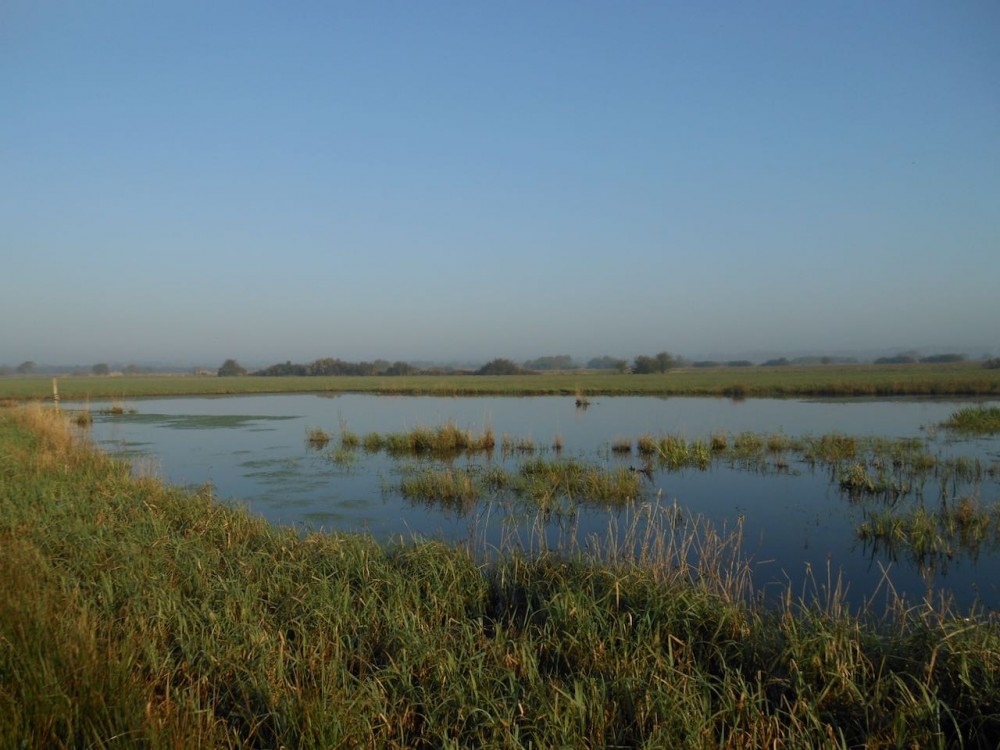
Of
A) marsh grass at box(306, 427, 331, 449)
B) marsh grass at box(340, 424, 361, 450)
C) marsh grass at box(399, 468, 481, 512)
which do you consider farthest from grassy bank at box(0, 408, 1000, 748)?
marsh grass at box(306, 427, 331, 449)

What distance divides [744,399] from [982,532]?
29380mm

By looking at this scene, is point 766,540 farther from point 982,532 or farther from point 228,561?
point 228,561

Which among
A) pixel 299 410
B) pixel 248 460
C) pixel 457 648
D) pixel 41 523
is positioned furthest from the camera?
pixel 299 410

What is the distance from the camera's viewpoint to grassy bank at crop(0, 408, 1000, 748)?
3488 millimetres

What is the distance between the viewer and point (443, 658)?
4316 mm

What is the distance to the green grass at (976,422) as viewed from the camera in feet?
65.5

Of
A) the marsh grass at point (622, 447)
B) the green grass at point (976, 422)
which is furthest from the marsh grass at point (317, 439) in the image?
the green grass at point (976, 422)

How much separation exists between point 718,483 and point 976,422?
1238 cm

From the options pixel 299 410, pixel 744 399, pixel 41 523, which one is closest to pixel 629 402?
pixel 744 399

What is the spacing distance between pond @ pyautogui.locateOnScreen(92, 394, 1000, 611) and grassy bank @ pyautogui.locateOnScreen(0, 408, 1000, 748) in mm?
2014

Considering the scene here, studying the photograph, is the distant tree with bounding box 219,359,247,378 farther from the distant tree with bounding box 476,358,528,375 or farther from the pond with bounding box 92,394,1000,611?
the pond with bounding box 92,394,1000,611

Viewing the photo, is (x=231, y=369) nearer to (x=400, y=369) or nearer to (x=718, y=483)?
(x=400, y=369)

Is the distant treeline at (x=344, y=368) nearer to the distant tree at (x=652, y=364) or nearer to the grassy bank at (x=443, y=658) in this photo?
the distant tree at (x=652, y=364)

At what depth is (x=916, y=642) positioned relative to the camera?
14.5 feet
